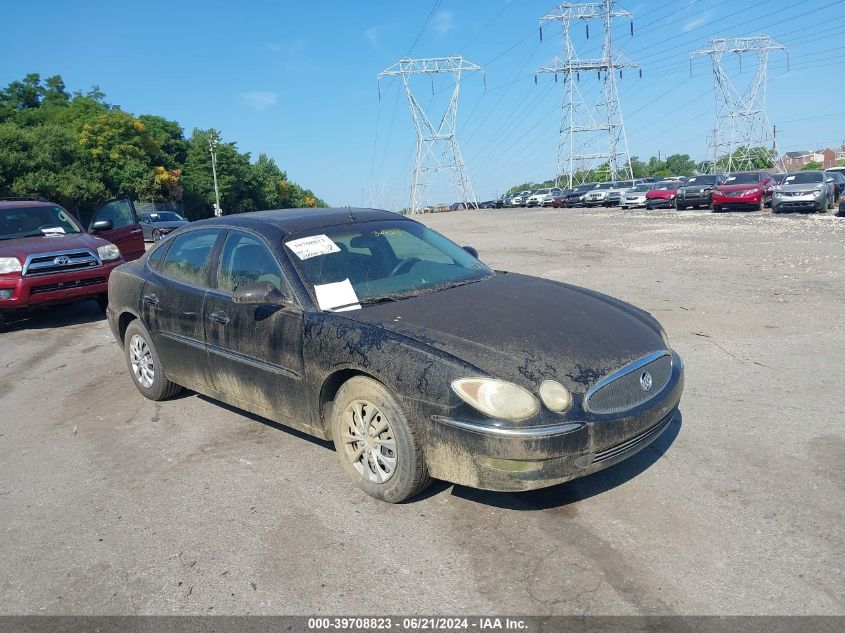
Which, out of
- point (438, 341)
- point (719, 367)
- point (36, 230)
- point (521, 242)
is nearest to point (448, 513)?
point (438, 341)

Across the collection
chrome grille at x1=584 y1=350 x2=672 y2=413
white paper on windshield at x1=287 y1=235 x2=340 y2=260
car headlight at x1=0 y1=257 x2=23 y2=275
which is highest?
white paper on windshield at x1=287 y1=235 x2=340 y2=260

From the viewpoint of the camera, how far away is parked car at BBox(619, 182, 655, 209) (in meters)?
36.8

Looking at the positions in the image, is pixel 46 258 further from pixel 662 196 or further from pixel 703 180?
pixel 662 196

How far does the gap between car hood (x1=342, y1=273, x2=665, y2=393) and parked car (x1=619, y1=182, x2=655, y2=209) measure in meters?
34.4

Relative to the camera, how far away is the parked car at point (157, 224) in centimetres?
2809

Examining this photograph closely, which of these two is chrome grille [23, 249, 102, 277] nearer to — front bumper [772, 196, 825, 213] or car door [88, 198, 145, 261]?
car door [88, 198, 145, 261]

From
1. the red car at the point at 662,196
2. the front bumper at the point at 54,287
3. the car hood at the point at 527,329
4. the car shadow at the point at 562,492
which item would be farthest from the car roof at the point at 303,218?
the red car at the point at 662,196

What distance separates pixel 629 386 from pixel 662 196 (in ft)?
110

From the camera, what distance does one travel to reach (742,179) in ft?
94.3

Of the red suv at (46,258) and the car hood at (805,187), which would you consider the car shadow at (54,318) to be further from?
the car hood at (805,187)

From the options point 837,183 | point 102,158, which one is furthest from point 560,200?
point 102,158

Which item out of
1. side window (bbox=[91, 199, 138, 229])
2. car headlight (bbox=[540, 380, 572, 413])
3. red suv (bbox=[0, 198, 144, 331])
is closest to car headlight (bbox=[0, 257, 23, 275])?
red suv (bbox=[0, 198, 144, 331])

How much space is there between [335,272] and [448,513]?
1.72 metres

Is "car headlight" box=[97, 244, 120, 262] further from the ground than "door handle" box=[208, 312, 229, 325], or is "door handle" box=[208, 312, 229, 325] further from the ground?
"car headlight" box=[97, 244, 120, 262]
